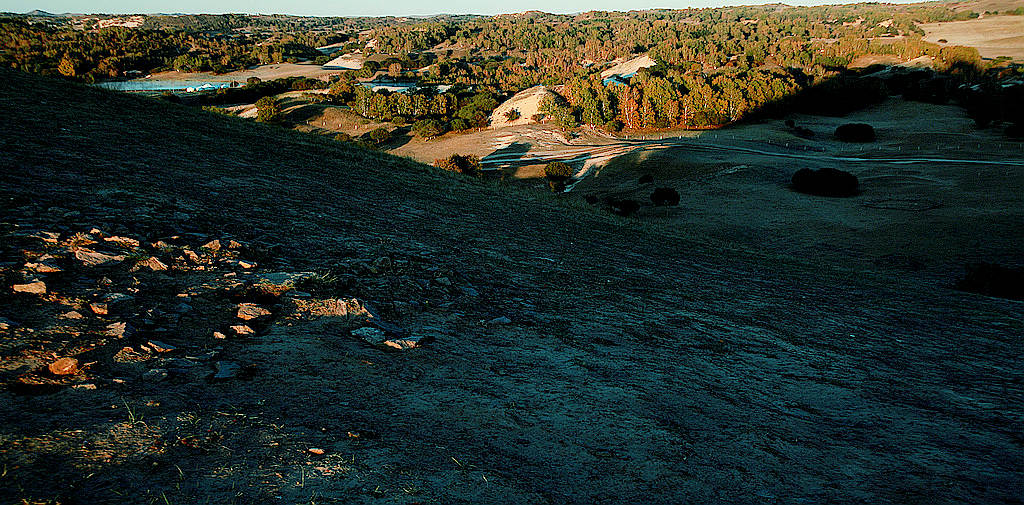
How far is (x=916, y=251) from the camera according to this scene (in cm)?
2366

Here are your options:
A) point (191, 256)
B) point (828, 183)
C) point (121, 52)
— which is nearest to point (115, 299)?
point (191, 256)

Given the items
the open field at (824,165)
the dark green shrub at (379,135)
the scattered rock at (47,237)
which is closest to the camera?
the scattered rock at (47,237)

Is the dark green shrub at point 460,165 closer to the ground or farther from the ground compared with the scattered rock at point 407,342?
closer to the ground

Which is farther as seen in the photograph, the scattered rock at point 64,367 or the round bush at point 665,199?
the round bush at point 665,199

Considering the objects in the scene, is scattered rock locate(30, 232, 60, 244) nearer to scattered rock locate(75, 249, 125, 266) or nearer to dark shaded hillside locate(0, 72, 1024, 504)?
dark shaded hillside locate(0, 72, 1024, 504)

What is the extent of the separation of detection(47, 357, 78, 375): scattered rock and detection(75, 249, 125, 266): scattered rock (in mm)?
2236

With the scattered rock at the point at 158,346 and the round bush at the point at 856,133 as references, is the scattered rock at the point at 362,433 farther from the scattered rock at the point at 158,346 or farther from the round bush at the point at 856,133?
the round bush at the point at 856,133

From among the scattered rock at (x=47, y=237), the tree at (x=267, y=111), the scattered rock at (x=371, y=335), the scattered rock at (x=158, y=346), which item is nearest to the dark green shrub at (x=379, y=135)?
the tree at (x=267, y=111)

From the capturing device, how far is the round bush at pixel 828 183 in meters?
37.2

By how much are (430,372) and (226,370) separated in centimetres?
196

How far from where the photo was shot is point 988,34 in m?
129

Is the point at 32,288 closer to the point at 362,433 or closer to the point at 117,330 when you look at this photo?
the point at 117,330

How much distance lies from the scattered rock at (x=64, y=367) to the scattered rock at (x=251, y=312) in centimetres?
160

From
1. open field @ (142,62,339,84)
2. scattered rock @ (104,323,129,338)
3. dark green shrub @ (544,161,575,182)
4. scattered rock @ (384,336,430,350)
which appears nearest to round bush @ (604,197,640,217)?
dark green shrub @ (544,161,575,182)
